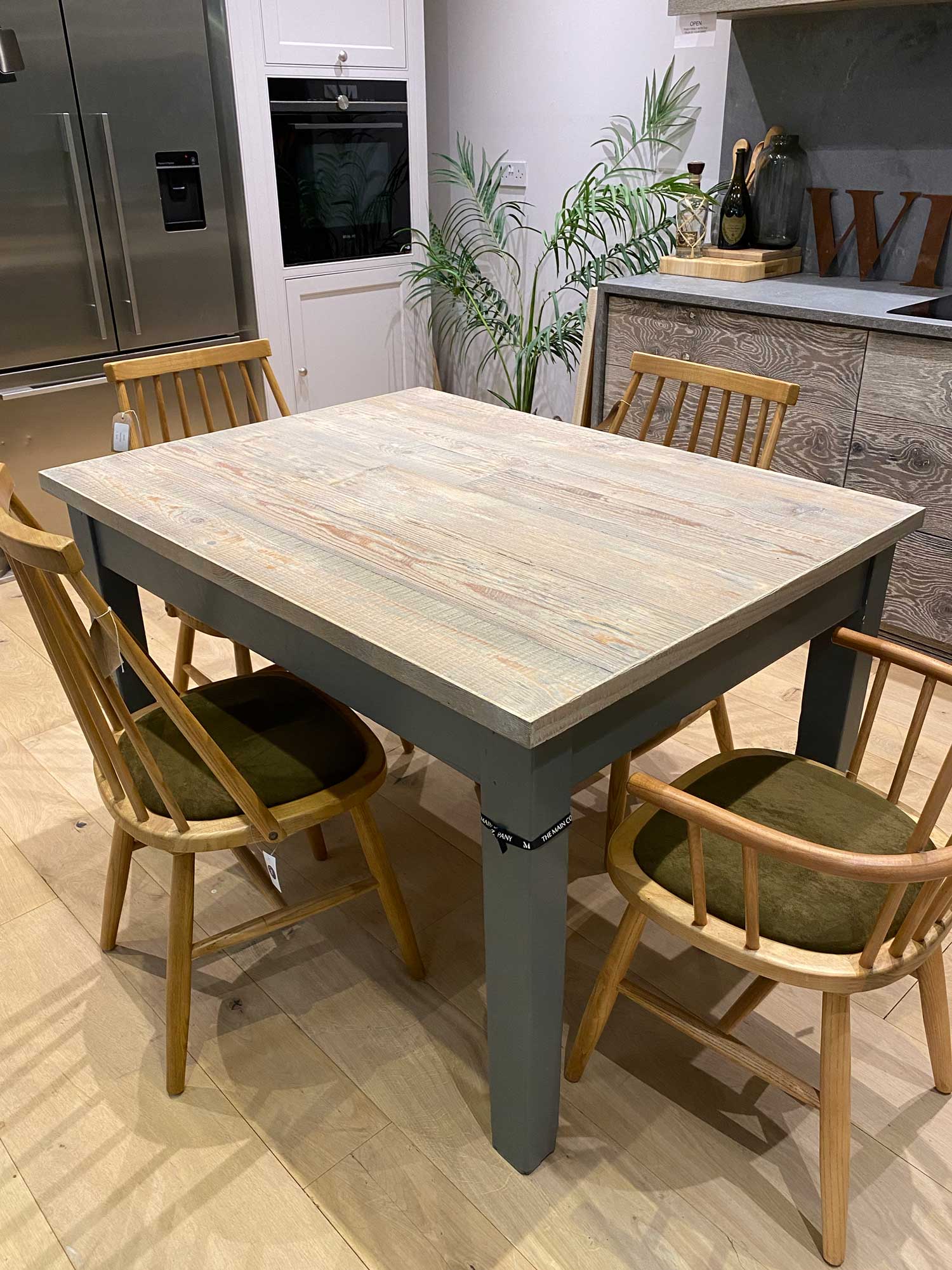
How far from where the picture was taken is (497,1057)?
4.43 ft

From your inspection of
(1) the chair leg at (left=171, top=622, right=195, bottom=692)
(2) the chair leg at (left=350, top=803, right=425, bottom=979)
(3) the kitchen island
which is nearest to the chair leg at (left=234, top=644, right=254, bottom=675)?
(1) the chair leg at (left=171, top=622, right=195, bottom=692)

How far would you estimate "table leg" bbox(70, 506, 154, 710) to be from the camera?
1.77 metres

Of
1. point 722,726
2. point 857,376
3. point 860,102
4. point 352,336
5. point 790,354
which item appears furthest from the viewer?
point 352,336

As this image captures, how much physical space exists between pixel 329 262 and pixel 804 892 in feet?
10.5

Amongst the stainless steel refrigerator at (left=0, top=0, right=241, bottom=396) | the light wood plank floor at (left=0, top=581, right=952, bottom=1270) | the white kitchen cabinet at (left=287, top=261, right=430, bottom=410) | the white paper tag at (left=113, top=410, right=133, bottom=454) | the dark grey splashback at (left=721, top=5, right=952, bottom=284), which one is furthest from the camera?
the white kitchen cabinet at (left=287, top=261, right=430, bottom=410)

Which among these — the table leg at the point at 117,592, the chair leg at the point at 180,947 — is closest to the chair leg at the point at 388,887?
the chair leg at the point at 180,947

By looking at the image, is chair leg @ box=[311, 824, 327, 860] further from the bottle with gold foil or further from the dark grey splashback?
the dark grey splashback

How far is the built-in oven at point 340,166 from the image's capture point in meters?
3.51

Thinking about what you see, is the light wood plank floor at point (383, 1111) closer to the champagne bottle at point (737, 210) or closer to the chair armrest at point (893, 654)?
the chair armrest at point (893, 654)

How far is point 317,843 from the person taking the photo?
2.04 metres

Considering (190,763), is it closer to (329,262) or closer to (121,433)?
(121,433)

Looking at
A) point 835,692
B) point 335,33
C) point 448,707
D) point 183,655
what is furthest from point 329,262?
point 448,707

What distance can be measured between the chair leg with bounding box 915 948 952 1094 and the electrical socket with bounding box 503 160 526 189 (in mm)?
3493

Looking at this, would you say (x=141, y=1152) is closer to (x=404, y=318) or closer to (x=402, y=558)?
(x=402, y=558)
